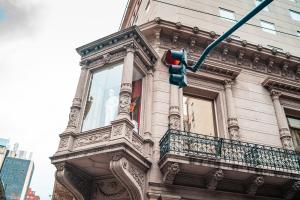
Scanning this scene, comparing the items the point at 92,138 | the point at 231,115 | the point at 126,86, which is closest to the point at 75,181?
the point at 92,138

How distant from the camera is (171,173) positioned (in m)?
8.05

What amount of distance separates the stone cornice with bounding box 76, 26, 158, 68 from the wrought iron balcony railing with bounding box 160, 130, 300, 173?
3467 millimetres

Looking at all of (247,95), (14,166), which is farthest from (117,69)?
(14,166)

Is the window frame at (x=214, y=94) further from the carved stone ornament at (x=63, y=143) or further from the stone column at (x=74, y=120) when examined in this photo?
the carved stone ornament at (x=63, y=143)

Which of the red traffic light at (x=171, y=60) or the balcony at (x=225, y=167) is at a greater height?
the red traffic light at (x=171, y=60)

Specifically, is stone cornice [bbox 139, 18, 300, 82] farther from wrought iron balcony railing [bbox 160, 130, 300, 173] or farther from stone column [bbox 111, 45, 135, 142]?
wrought iron balcony railing [bbox 160, 130, 300, 173]

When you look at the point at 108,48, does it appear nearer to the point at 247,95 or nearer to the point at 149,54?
the point at 149,54

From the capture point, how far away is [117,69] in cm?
1005

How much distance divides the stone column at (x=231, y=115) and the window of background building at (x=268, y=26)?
6.25 m

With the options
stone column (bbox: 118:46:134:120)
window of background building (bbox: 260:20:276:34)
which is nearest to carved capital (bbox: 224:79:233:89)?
stone column (bbox: 118:46:134:120)

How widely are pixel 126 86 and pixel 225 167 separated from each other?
13.5 feet

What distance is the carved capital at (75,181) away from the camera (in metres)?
8.19

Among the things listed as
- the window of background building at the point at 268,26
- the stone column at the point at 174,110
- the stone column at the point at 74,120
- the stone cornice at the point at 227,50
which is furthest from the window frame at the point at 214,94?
the window of background building at the point at 268,26

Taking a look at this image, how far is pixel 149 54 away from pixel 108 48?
1.69 m
